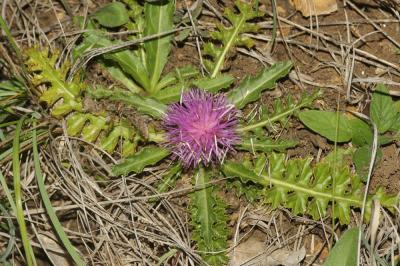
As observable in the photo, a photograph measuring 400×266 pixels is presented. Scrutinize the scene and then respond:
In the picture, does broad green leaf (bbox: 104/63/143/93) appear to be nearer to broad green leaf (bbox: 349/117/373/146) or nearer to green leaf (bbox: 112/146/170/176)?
green leaf (bbox: 112/146/170/176)

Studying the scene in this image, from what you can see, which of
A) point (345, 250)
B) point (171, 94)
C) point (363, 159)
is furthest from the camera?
point (171, 94)

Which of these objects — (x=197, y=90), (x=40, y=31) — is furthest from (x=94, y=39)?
(x=197, y=90)

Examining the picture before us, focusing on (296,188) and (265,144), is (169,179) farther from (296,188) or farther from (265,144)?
(296,188)

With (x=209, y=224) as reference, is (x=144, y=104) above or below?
above

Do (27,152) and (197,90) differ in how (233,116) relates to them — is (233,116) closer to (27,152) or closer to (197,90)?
(197,90)

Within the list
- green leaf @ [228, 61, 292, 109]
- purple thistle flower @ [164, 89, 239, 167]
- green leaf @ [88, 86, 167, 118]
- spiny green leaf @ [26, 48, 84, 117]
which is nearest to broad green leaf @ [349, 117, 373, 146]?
green leaf @ [228, 61, 292, 109]

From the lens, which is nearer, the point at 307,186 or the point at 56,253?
the point at 307,186

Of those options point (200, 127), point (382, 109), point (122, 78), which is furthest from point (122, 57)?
point (382, 109)
